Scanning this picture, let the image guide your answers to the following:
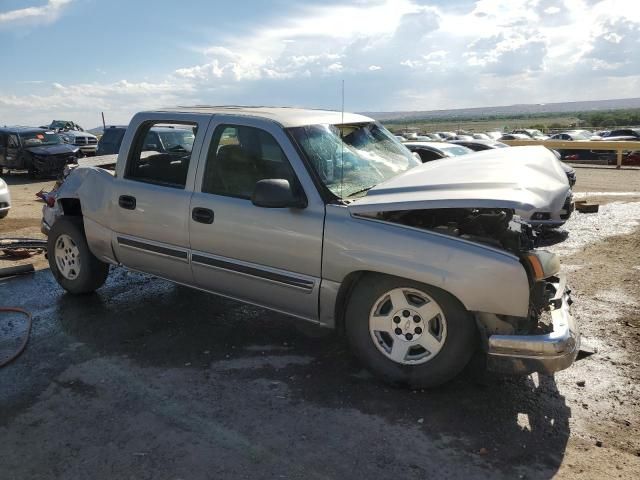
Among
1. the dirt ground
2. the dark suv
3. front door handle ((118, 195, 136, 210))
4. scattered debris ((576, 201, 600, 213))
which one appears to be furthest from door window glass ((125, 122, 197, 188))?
scattered debris ((576, 201, 600, 213))

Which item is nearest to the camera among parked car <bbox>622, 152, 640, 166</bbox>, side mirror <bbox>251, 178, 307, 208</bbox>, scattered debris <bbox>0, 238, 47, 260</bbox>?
side mirror <bbox>251, 178, 307, 208</bbox>

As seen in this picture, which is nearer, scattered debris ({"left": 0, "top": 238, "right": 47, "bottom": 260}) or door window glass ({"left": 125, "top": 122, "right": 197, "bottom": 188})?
door window glass ({"left": 125, "top": 122, "right": 197, "bottom": 188})

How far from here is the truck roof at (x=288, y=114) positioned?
4137 mm

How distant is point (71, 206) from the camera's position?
5.57 metres

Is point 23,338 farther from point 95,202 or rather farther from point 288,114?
point 288,114

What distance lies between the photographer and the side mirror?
11.8 ft

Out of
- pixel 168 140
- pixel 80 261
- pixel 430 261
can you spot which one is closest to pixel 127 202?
pixel 168 140

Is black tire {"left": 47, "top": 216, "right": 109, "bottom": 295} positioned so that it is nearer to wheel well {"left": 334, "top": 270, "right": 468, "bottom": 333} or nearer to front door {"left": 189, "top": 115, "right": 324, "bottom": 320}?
front door {"left": 189, "top": 115, "right": 324, "bottom": 320}

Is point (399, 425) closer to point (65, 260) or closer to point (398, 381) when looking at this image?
point (398, 381)

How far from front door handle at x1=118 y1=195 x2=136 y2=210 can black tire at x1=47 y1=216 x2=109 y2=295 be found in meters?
0.86

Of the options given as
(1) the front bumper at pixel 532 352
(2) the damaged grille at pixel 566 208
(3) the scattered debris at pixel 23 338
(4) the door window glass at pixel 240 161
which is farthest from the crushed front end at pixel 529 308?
(3) the scattered debris at pixel 23 338

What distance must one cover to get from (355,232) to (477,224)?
3.00 feet

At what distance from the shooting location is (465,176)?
145 inches

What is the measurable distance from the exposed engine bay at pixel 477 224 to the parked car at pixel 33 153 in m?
17.0
